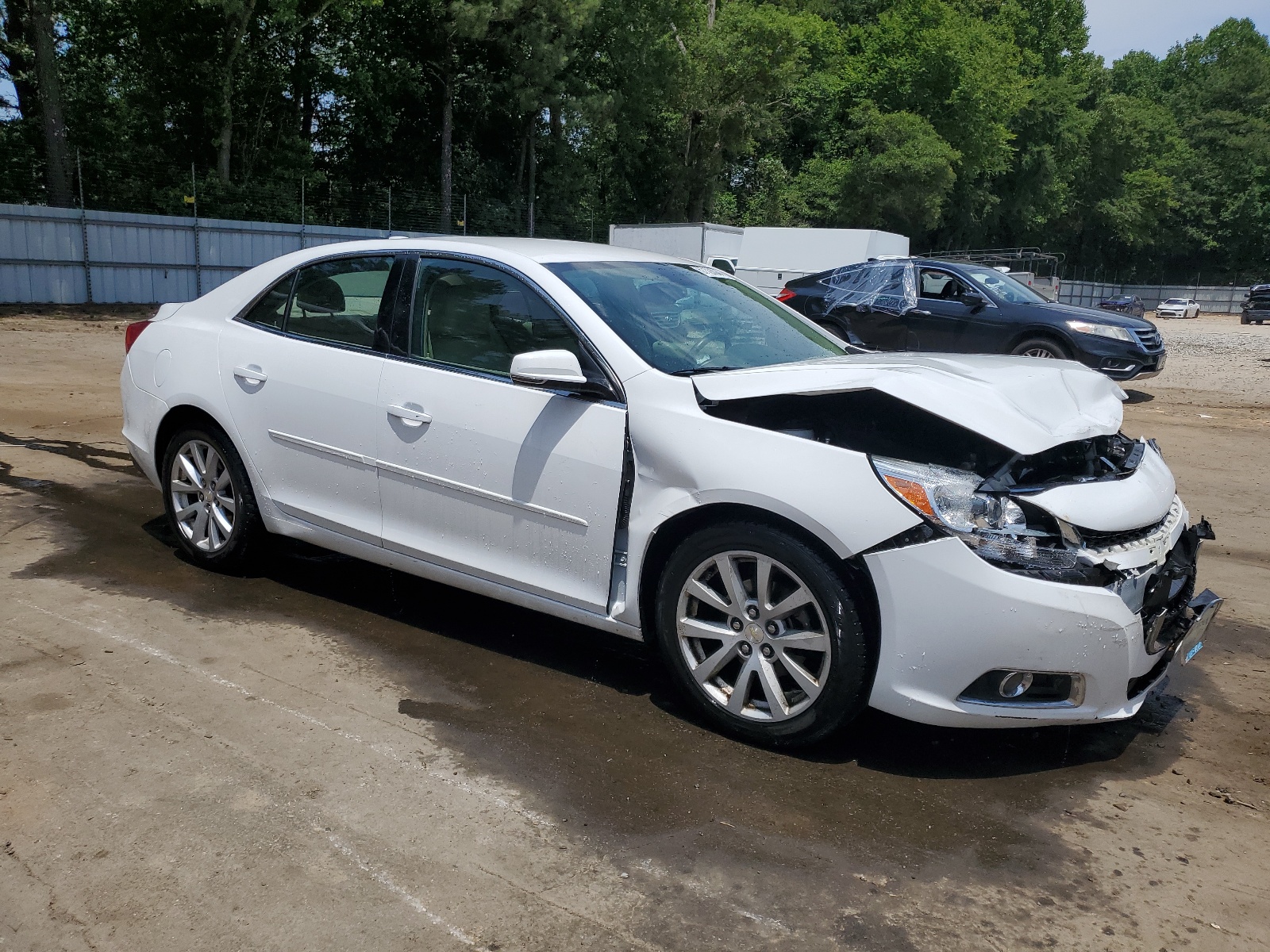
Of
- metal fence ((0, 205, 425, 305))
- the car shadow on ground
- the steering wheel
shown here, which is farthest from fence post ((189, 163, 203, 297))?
the steering wheel

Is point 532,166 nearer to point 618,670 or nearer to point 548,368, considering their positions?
point 618,670

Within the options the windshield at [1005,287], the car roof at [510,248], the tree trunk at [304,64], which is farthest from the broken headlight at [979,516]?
the tree trunk at [304,64]

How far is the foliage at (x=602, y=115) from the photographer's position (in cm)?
2870

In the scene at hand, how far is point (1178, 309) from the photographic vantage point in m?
55.7

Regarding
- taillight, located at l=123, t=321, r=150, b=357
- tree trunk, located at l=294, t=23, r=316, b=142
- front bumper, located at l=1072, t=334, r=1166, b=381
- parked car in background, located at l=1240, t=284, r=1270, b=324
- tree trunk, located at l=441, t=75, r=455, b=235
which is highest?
tree trunk, located at l=294, t=23, r=316, b=142

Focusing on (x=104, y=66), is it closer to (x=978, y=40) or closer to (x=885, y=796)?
(x=885, y=796)

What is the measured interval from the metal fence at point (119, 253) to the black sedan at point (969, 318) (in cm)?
1322

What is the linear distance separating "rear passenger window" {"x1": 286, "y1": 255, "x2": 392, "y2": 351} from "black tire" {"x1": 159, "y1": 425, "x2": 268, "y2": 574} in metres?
0.67

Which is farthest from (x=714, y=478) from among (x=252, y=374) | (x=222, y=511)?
(x=222, y=511)

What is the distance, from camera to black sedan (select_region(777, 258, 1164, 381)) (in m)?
12.6

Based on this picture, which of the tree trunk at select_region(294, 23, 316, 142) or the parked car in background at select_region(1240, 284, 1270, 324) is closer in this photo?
Result: the tree trunk at select_region(294, 23, 316, 142)

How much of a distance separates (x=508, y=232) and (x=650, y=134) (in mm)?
11557

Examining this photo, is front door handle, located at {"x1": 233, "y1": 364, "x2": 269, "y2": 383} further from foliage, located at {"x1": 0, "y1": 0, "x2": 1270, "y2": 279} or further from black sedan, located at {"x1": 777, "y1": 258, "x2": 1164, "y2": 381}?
foliage, located at {"x1": 0, "y1": 0, "x2": 1270, "y2": 279}

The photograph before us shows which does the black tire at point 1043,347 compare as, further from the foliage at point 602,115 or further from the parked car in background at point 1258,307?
the parked car in background at point 1258,307
